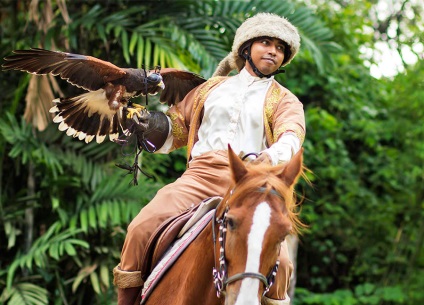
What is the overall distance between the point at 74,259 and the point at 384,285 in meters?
5.07

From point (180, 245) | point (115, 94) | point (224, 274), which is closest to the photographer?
point (224, 274)

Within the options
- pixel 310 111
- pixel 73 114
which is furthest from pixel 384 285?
pixel 73 114

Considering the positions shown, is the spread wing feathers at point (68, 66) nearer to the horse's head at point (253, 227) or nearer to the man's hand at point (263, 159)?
the man's hand at point (263, 159)

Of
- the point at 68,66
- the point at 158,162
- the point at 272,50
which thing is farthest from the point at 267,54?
the point at 158,162

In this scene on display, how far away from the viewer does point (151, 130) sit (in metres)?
4.58

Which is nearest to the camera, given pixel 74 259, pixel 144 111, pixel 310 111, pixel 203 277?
pixel 203 277

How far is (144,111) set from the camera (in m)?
4.42

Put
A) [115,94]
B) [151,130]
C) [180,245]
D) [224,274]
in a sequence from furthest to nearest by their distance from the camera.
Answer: [151,130] < [115,94] < [180,245] < [224,274]

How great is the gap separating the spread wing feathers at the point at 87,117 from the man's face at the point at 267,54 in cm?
87

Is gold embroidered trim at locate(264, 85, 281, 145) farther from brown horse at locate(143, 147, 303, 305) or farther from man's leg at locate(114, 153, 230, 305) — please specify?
brown horse at locate(143, 147, 303, 305)

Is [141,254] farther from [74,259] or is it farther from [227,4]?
[227,4]

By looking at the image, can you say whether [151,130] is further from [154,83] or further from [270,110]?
[270,110]

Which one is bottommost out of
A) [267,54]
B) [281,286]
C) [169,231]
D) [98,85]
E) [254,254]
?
[281,286]

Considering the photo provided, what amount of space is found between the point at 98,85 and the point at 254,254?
194cm
